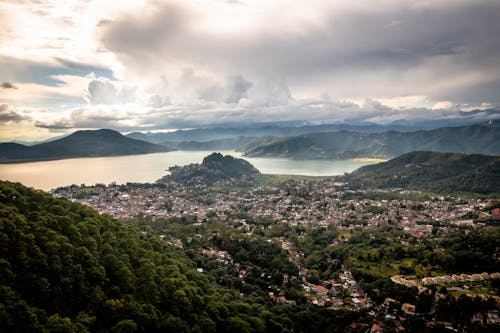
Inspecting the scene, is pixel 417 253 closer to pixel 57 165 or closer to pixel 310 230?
pixel 310 230

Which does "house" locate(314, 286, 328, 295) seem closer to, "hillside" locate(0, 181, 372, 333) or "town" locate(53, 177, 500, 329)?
"town" locate(53, 177, 500, 329)

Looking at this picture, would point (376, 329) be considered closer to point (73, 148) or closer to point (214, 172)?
point (214, 172)

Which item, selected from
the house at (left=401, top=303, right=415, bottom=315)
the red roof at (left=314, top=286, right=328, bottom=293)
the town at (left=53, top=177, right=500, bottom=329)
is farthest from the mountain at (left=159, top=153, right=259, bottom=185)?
the house at (left=401, top=303, right=415, bottom=315)

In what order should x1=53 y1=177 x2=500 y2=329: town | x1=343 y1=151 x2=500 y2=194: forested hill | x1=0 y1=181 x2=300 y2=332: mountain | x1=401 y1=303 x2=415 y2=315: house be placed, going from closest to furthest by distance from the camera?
x1=0 y1=181 x2=300 y2=332: mountain < x1=401 y1=303 x2=415 y2=315: house < x1=53 y1=177 x2=500 y2=329: town < x1=343 y1=151 x2=500 y2=194: forested hill

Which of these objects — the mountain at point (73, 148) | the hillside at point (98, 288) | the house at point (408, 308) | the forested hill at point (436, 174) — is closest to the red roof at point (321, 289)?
the hillside at point (98, 288)

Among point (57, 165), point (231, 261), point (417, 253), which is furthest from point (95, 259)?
point (57, 165)

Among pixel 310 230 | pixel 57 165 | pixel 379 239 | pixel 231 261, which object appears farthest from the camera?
pixel 57 165
